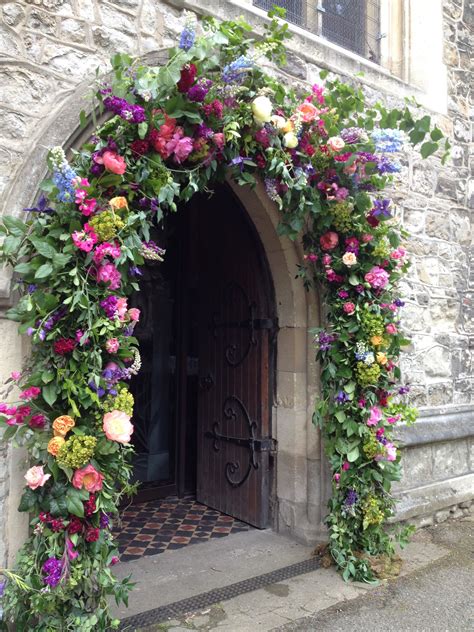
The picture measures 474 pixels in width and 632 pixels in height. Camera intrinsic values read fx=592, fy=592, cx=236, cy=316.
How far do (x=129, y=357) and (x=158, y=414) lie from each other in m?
2.80

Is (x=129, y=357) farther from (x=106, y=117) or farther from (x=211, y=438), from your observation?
(x=211, y=438)

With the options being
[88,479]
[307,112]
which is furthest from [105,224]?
[307,112]

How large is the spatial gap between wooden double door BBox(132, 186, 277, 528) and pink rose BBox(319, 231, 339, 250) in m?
0.67

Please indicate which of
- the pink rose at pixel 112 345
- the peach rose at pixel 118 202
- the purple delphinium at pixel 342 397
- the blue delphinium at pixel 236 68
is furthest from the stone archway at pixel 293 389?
the pink rose at pixel 112 345

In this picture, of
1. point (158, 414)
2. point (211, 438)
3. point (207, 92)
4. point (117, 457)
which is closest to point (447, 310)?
point (211, 438)

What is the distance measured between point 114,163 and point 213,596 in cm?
231

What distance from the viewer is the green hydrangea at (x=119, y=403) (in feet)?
7.95

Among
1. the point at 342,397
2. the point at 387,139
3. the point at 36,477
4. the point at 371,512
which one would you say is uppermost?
the point at 387,139

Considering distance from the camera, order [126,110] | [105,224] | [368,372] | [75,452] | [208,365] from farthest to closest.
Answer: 1. [208,365]
2. [368,372]
3. [126,110]
4. [105,224]
5. [75,452]

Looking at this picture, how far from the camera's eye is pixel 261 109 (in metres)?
2.89

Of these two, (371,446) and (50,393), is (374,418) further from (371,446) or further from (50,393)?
(50,393)

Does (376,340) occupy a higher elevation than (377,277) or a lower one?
lower

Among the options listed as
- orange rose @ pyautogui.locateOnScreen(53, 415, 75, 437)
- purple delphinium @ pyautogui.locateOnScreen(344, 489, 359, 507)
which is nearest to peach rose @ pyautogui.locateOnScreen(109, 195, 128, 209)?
orange rose @ pyautogui.locateOnScreen(53, 415, 75, 437)

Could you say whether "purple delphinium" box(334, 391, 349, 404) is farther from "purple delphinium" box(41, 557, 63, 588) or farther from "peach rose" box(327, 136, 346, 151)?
"purple delphinium" box(41, 557, 63, 588)
